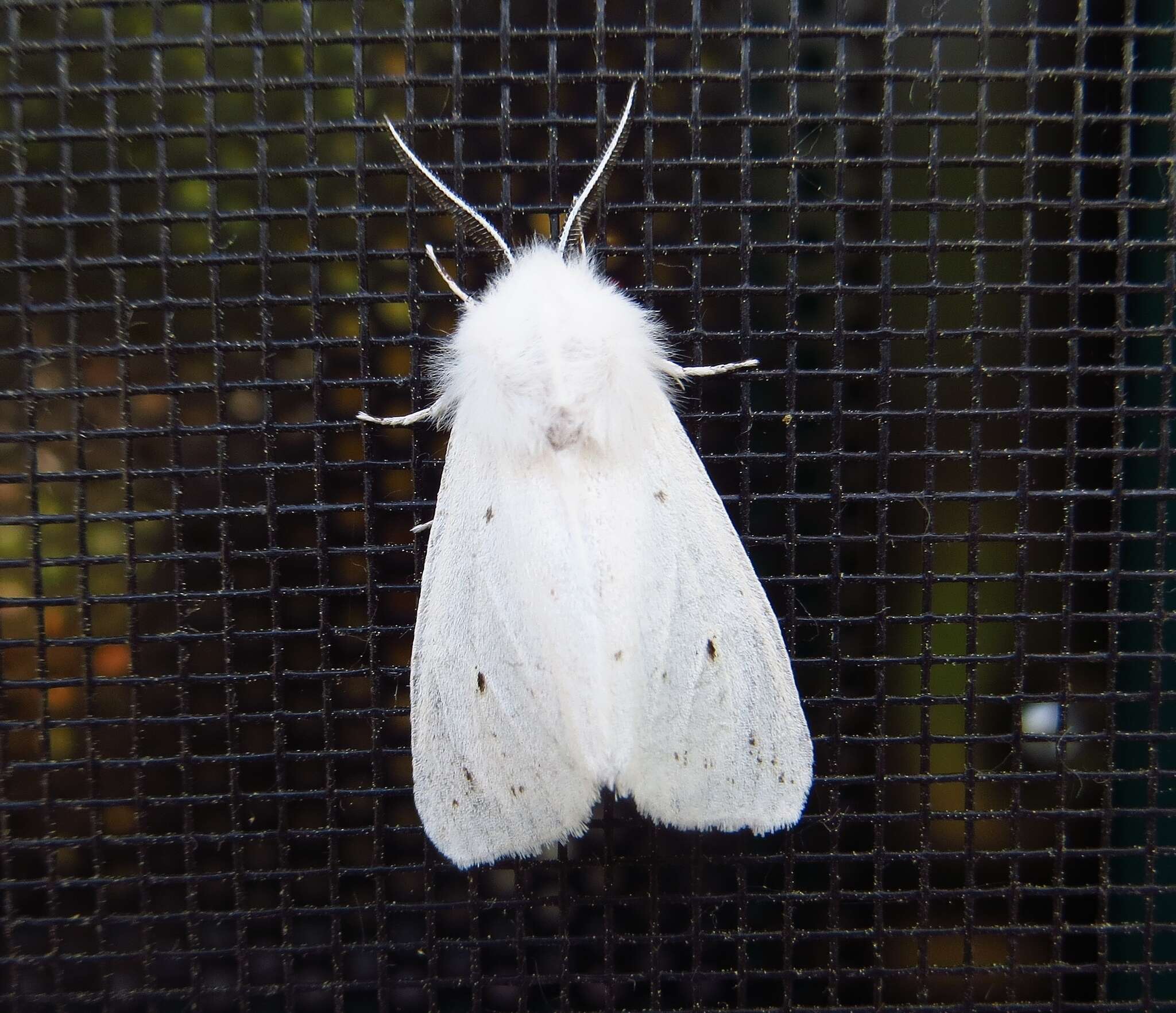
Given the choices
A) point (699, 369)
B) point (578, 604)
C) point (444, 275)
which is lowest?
point (578, 604)

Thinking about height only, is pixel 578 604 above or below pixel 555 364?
below

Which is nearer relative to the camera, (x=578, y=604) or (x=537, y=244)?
(x=578, y=604)

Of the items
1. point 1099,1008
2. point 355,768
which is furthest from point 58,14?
point 1099,1008

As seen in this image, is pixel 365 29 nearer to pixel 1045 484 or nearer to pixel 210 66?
pixel 210 66

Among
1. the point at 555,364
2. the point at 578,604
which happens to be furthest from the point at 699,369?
the point at 578,604

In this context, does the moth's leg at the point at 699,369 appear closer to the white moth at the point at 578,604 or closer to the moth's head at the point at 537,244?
the white moth at the point at 578,604

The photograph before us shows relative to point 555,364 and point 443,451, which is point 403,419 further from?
point 555,364

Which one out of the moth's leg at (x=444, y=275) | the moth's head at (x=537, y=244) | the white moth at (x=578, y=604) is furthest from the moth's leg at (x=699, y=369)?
the moth's leg at (x=444, y=275)
